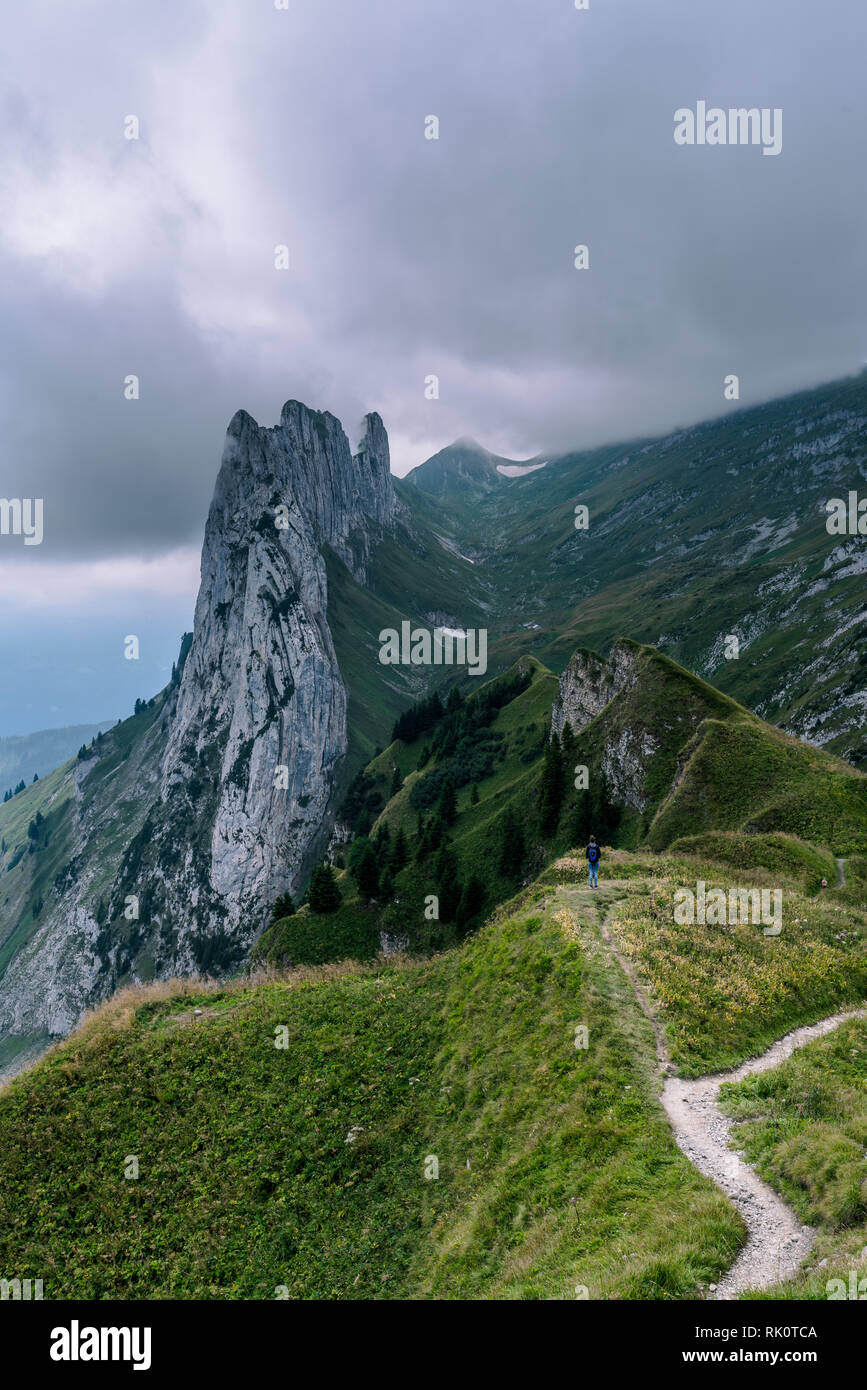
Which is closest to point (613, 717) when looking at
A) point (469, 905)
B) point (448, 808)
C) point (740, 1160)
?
point (469, 905)

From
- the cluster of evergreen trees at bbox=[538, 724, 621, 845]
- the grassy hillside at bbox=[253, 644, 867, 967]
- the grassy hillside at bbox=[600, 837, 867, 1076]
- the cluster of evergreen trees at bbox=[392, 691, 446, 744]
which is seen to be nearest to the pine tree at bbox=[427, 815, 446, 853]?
the grassy hillside at bbox=[253, 644, 867, 967]

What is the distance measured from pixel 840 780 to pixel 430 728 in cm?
10605

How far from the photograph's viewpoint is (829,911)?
28219 mm

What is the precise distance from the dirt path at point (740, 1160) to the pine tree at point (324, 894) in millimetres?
56323

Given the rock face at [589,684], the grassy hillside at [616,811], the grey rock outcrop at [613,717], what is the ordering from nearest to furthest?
the grassy hillside at [616,811] < the grey rock outcrop at [613,717] < the rock face at [589,684]

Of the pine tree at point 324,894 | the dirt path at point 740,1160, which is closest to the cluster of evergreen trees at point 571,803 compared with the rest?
the pine tree at point 324,894

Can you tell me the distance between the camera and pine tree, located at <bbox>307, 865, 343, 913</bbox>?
238ft

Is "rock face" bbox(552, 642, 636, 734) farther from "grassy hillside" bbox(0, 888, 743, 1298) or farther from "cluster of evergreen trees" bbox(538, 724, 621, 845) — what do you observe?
"grassy hillside" bbox(0, 888, 743, 1298)

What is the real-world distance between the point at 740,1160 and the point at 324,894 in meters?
64.7

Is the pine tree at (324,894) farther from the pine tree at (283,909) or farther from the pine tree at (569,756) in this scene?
the pine tree at (569,756)

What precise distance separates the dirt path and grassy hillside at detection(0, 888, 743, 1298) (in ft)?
1.22

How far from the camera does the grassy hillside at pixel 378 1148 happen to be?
1262cm
